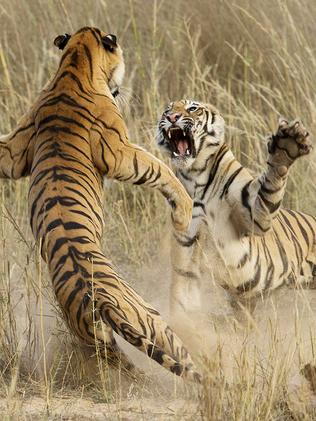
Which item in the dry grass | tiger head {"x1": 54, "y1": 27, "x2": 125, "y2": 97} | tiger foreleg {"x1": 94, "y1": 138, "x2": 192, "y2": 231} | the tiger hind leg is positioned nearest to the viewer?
the tiger hind leg

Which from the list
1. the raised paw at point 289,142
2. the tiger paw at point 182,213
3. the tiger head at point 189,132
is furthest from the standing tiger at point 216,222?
the raised paw at point 289,142

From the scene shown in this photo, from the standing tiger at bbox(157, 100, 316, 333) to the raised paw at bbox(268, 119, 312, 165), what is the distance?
0.33 metres

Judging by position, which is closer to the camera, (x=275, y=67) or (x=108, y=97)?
(x=108, y=97)

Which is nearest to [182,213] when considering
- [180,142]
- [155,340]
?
[180,142]

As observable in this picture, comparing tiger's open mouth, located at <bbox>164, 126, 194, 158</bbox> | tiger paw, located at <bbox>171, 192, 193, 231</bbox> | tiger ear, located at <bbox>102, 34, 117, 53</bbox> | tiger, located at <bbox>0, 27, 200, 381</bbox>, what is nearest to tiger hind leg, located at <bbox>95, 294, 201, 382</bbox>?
tiger, located at <bbox>0, 27, 200, 381</bbox>

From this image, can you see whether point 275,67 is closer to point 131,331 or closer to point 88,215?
point 88,215

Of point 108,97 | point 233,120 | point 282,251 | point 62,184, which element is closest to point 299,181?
point 233,120

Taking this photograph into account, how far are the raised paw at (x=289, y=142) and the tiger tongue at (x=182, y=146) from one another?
572 mm

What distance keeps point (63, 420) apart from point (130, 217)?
9.21 ft

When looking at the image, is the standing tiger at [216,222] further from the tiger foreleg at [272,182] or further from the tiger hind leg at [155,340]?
the tiger hind leg at [155,340]

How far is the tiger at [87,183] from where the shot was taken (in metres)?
3.85

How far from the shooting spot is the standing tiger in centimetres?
488

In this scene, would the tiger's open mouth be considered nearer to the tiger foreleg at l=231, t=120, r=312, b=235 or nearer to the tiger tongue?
the tiger tongue

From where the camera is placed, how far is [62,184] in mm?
4402
